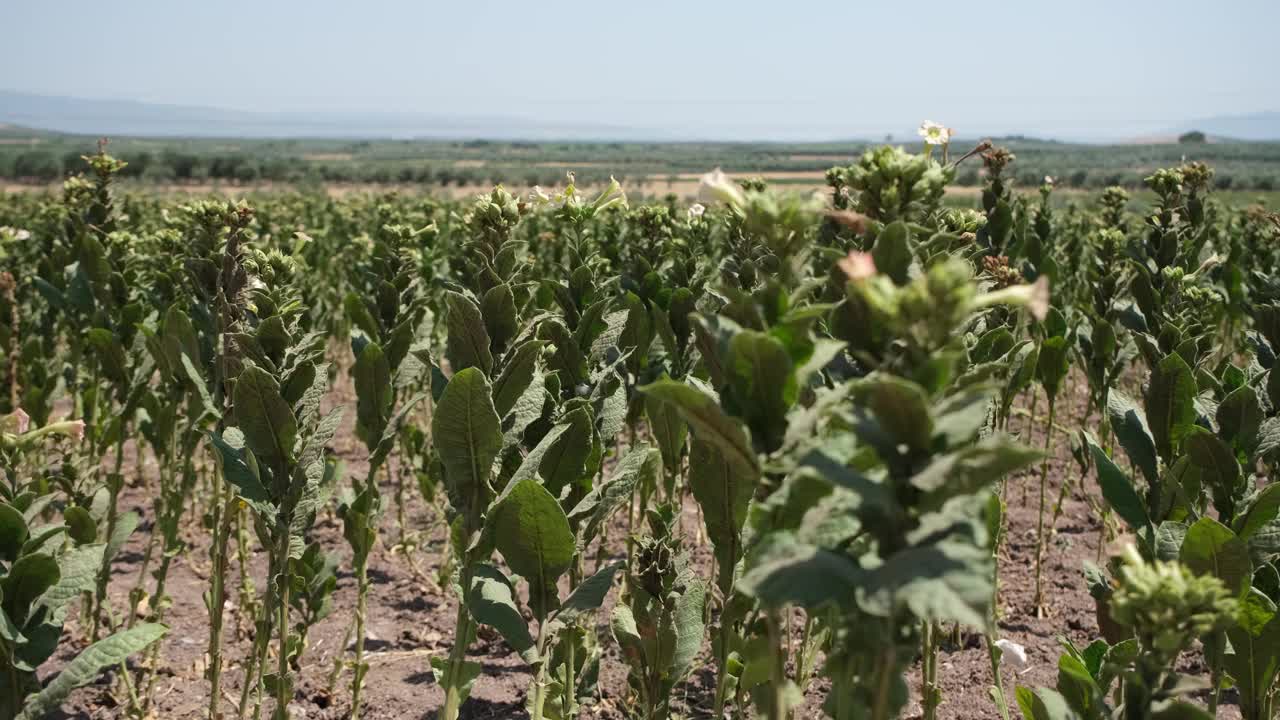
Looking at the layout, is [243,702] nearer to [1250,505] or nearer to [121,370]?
[121,370]

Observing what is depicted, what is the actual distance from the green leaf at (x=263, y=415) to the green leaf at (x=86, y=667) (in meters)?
0.50

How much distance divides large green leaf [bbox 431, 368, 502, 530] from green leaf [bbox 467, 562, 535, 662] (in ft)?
0.57

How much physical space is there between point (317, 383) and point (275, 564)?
20.8 inches

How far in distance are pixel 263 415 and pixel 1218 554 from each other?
201 cm

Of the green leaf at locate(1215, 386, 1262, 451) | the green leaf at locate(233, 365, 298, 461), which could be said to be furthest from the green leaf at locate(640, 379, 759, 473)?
the green leaf at locate(1215, 386, 1262, 451)

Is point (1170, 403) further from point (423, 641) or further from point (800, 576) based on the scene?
point (423, 641)

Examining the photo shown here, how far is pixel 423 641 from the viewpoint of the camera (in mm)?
4434

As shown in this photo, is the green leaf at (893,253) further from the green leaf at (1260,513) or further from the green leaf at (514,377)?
the green leaf at (1260,513)

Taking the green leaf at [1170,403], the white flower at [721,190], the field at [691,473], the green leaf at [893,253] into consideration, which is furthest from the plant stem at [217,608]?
the green leaf at [1170,403]

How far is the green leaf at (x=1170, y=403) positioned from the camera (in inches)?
94.7

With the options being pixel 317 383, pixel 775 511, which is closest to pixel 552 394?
pixel 317 383

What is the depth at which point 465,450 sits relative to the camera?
215 centimetres

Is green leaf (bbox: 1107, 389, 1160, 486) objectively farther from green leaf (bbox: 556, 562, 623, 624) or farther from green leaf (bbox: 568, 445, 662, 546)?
green leaf (bbox: 556, 562, 623, 624)

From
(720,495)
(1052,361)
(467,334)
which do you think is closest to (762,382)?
(720,495)
